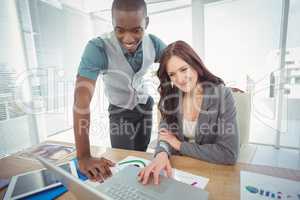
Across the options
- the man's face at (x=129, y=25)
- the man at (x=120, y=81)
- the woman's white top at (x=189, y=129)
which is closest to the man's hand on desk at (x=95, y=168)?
the man at (x=120, y=81)

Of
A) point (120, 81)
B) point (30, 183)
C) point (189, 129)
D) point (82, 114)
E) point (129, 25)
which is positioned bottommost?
point (30, 183)

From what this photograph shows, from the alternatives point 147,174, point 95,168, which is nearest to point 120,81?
point 95,168

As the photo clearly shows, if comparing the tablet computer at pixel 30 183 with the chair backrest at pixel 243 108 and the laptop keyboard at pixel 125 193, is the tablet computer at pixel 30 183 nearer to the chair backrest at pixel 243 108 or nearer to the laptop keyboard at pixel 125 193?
the laptop keyboard at pixel 125 193

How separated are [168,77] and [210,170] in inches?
23.6

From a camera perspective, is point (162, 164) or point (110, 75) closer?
point (162, 164)

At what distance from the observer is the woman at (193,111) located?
0.87m

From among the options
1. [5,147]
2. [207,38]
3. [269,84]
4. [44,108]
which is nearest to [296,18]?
[269,84]

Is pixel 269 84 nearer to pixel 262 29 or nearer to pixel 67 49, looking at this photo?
pixel 262 29

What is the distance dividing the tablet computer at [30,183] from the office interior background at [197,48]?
139cm

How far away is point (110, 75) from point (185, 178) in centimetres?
80

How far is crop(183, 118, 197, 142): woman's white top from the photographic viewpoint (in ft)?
3.59

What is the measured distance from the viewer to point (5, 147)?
203cm

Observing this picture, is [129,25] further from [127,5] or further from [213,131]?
[213,131]

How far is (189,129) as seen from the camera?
111 centimetres
